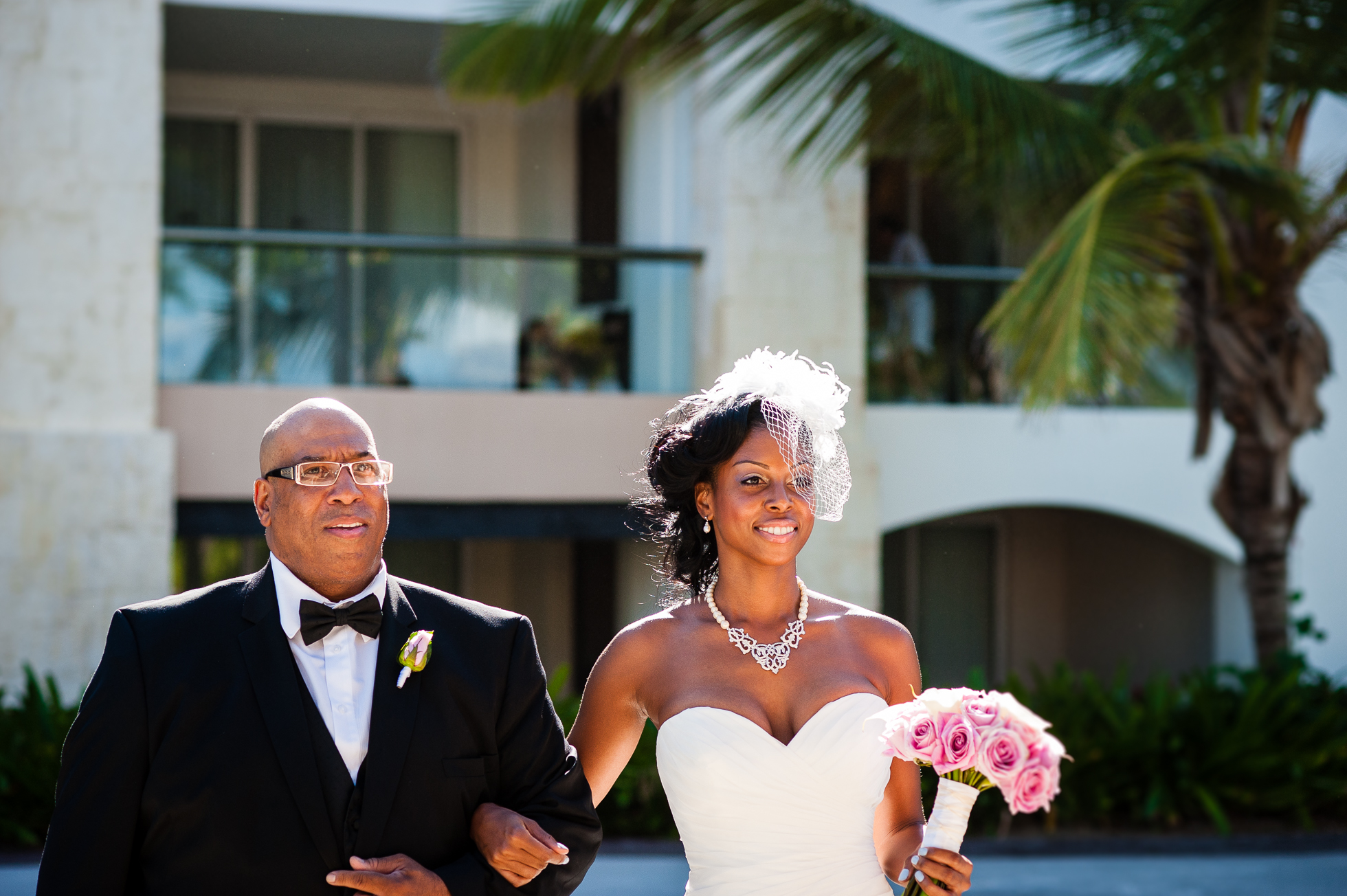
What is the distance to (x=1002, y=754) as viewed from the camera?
2.84m

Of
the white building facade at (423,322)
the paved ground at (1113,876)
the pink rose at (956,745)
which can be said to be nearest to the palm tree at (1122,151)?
the white building facade at (423,322)

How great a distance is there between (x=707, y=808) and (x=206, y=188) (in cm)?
1070

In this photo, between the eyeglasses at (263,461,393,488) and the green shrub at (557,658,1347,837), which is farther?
the green shrub at (557,658,1347,837)

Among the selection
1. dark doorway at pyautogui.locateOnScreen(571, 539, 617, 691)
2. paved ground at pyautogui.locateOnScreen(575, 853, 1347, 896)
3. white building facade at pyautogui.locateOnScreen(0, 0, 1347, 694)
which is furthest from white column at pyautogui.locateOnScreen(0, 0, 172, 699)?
dark doorway at pyautogui.locateOnScreen(571, 539, 617, 691)

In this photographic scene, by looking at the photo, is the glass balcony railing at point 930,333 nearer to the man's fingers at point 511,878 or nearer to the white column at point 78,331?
the white column at point 78,331

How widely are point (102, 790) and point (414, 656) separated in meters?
0.62

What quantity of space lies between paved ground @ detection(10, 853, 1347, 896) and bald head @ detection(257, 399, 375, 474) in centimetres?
485

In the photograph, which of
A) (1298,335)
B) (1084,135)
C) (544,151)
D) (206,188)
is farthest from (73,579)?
(1298,335)

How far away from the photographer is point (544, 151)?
13234 millimetres

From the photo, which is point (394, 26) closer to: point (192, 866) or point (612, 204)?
point (612, 204)

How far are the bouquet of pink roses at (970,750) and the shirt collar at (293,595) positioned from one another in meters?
1.15

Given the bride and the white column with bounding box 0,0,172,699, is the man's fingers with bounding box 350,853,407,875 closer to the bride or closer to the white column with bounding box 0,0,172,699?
the bride

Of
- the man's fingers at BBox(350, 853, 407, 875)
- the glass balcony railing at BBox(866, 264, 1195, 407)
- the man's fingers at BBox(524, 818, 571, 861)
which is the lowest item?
the man's fingers at BBox(350, 853, 407, 875)

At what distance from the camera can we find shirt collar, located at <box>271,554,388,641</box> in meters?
2.87
